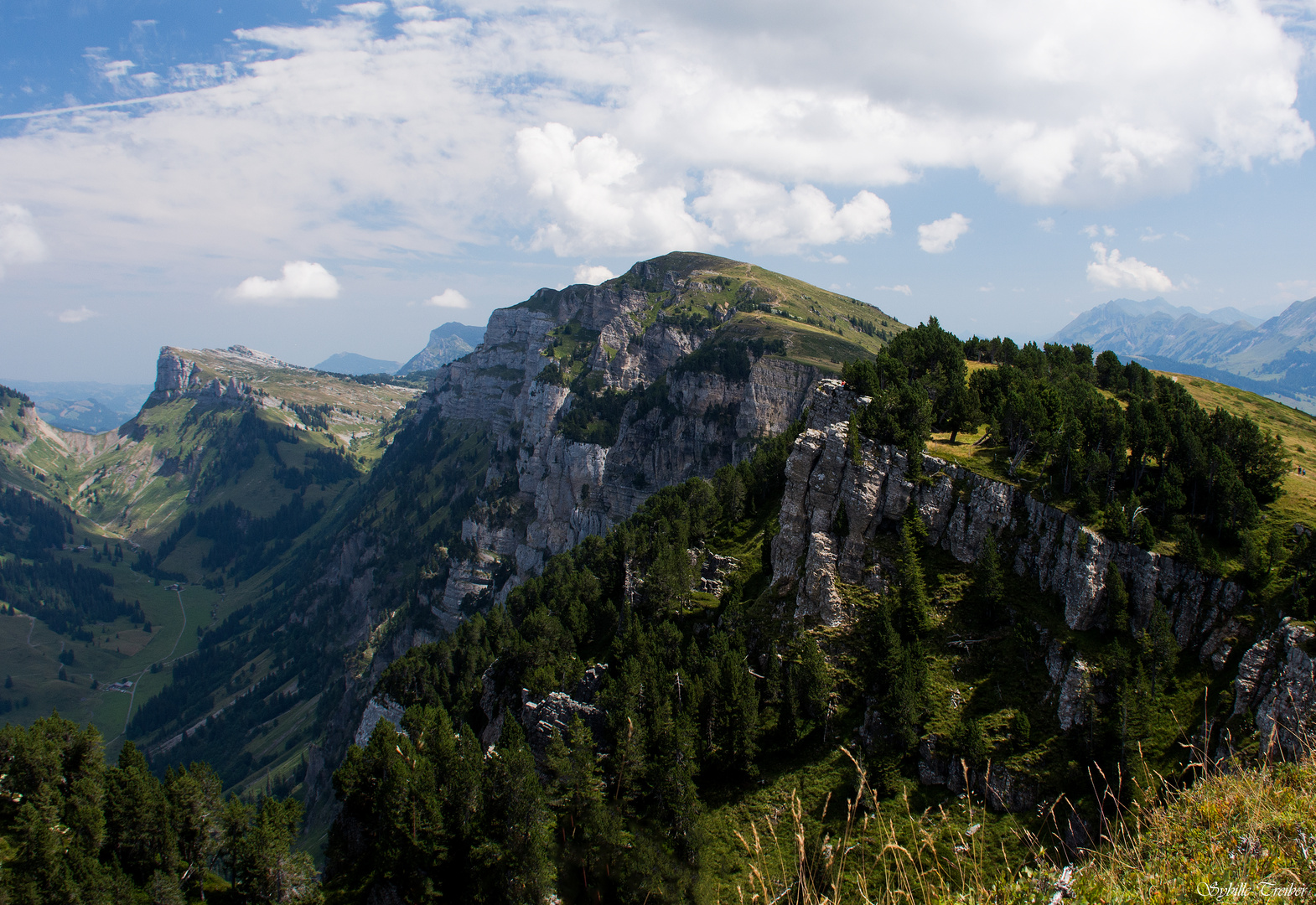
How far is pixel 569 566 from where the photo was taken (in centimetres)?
12688

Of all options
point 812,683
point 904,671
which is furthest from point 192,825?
point 904,671

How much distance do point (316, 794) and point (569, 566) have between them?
12334cm

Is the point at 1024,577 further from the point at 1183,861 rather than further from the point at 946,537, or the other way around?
the point at 1183,861

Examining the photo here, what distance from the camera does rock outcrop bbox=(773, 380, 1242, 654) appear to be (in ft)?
184

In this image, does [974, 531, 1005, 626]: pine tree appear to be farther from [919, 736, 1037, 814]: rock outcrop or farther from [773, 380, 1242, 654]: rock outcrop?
[919, 736, 1037, 814]: rock outcrop

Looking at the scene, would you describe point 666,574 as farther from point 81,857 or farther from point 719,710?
point 81,857

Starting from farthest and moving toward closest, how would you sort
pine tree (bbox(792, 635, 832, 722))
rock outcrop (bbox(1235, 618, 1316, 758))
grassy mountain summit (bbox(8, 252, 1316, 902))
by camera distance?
pine tree (bbox(792, 635, 832, 722)) → grassy mountain summit (bbox(8, 252, 1316, 902)) → rock outcrop (bbox(1235, 618, 1316, 758))

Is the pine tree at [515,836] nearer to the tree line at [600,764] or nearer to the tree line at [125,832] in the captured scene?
the tree line at [600,764]

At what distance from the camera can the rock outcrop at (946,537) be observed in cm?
5609

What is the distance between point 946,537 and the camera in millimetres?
69000

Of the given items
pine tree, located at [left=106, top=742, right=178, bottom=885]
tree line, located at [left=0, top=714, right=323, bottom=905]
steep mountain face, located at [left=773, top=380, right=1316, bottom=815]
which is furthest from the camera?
pine tree, located at [left=106, top=742, right=178, bottom=885]

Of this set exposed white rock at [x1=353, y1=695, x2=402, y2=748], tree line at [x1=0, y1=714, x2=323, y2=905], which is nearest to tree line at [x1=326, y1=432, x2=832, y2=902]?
tree line at [x1=0, y1=714, x2=323, y2=905]

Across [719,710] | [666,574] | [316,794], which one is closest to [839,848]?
[719,710]

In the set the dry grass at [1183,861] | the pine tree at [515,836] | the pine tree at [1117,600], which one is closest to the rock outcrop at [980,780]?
the pine tree at [1117,600]
